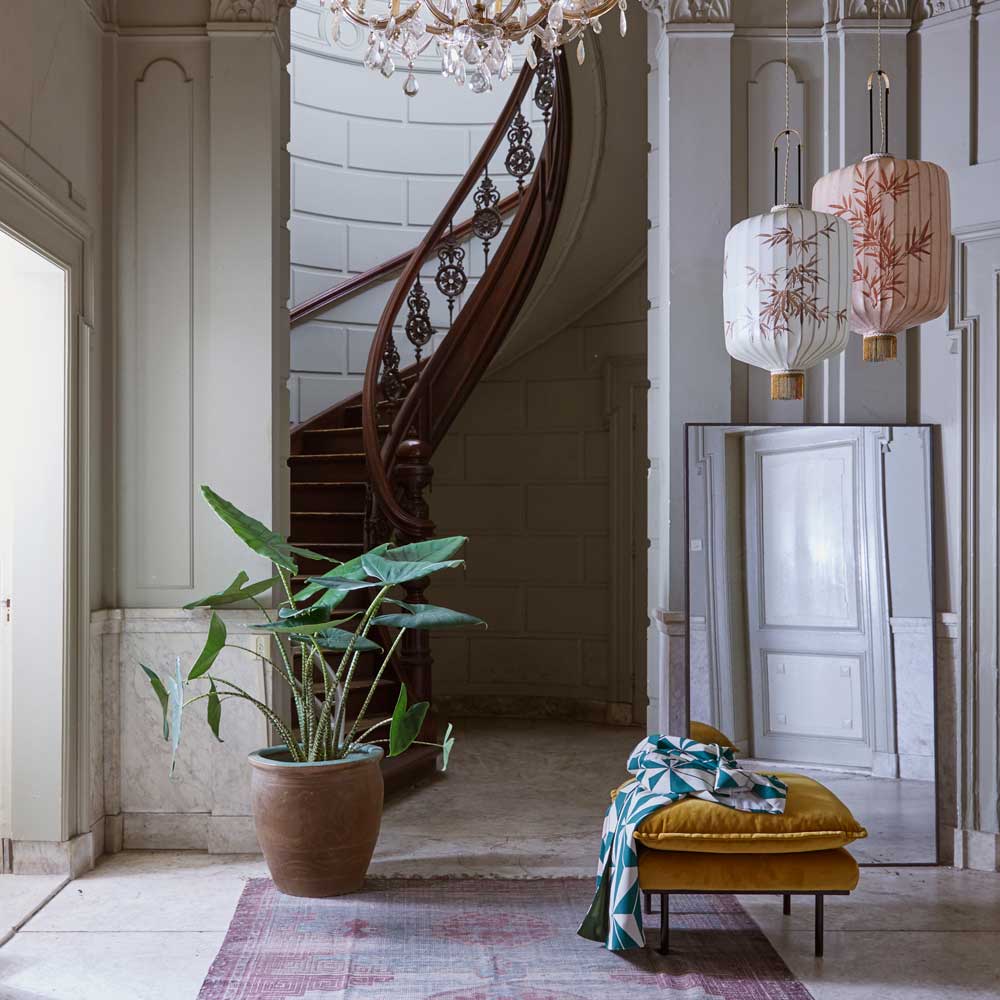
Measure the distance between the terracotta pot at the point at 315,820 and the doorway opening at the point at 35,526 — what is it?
34.2 inches

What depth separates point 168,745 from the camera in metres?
4.26

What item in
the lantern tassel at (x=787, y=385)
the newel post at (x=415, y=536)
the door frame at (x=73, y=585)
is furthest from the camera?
the newel post at (x=415, y=536)

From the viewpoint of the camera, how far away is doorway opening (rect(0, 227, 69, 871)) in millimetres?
3938

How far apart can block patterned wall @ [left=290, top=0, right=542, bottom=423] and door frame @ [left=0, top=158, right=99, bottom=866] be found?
9.01ft

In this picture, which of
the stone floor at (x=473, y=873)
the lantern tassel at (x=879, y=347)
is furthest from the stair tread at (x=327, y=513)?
the lantern tassel at (x=879, y=347)

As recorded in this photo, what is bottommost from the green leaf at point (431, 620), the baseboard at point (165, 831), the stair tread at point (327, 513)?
the baseboard at point (165, 831)

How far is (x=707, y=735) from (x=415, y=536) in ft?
6.34

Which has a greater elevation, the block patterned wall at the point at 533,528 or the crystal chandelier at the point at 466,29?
the crystal chandelier at the point at 466,29

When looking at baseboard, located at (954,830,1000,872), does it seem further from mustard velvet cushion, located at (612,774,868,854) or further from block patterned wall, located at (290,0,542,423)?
block patterned wall, located at (290,0,542,423)

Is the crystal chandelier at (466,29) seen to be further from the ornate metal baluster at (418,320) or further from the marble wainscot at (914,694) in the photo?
the ornate metal baluster at (418,320)

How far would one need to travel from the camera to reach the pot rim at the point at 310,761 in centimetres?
363

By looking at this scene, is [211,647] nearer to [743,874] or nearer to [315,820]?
[315,820]

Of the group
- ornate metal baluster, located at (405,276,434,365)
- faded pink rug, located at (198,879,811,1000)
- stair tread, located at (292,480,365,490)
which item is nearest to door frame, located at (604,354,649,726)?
ornate metal baluster, located at (405,276,434,365)

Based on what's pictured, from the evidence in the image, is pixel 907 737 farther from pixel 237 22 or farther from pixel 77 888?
pixel 237 22
